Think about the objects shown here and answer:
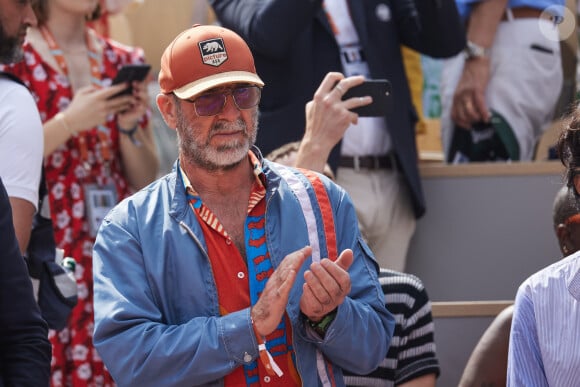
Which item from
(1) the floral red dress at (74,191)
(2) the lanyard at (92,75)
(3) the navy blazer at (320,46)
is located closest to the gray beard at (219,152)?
(3) the navy blazer at (320,46)

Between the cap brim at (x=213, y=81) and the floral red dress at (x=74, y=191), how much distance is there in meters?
1.79

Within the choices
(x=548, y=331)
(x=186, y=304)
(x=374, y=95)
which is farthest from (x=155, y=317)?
(x=374, y=95)

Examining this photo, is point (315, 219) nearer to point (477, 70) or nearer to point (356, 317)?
point (356, 317)

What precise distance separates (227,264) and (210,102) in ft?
1.56

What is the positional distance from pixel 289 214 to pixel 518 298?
0.67 meters

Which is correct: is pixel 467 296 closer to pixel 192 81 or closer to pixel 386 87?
pixel 386 87

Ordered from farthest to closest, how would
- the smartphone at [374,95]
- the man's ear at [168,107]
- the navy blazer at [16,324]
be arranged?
the smartphone at [374,95], the man's ear at [168,107], the navy blazer at [16,324]

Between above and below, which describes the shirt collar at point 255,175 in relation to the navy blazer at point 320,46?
above

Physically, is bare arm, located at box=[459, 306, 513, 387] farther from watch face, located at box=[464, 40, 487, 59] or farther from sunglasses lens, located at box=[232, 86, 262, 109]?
watch face, located at box=[464, 40, 487, 59]

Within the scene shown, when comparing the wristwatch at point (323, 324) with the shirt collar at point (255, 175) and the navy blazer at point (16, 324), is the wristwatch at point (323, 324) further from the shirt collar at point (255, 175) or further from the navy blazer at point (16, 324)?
the navy blazer at point (16, 324)

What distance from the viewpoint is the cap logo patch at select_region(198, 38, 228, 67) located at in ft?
10.5

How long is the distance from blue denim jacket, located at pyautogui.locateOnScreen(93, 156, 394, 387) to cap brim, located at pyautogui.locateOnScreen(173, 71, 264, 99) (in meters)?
0.26

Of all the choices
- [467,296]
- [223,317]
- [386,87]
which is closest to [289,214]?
[223,317]

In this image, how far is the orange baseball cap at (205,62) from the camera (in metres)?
3.18
